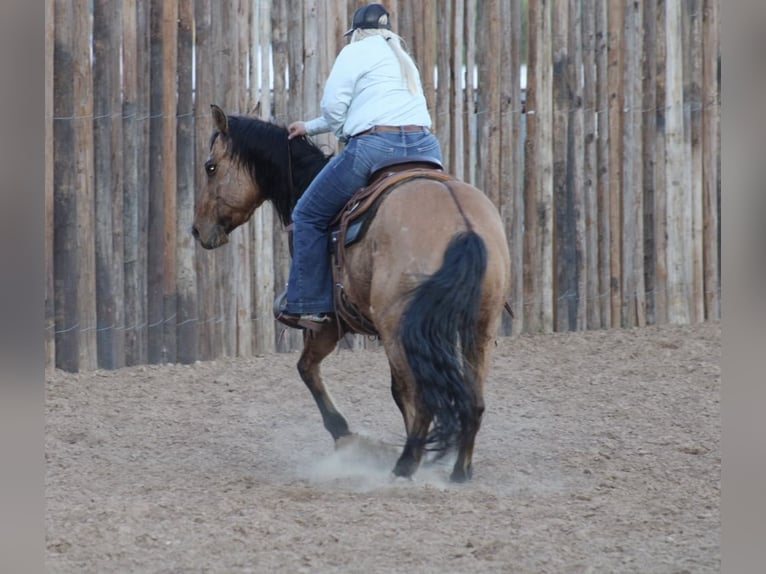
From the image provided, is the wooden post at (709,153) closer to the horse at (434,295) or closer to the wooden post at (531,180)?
the wooden post at (531,180)

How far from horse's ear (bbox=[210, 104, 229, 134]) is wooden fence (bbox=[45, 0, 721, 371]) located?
1690 millimetres

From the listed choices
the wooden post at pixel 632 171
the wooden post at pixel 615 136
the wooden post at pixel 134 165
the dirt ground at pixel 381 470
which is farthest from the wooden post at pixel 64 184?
the wooden post at pixel 632 171

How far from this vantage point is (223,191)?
6293 mm

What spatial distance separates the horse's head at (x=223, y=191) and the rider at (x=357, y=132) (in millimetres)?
755

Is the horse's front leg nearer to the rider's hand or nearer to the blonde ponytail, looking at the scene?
the rider's hand

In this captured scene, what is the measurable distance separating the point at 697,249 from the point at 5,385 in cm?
828

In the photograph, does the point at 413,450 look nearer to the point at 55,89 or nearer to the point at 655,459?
the point at 655,459

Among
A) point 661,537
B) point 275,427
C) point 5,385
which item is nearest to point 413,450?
point 661,537

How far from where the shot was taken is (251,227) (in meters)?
8.04

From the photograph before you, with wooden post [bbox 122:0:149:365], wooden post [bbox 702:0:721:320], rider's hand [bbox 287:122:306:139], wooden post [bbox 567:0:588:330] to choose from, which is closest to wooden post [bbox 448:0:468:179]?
wooden post [bbox 567:0:588:330]

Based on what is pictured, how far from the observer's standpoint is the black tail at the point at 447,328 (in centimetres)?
475

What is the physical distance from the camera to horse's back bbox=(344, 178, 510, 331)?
4.84 metres

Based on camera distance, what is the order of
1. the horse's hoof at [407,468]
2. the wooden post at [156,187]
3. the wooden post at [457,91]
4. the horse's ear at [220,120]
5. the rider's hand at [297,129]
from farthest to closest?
the wooden post at [457,91] < the wooden post at [156,187] < the horse's ear at [220,120] < the rider's hand at [297,129] < the horse's hoof at [407,468]

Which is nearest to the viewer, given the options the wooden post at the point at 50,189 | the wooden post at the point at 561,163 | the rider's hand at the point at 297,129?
the rider's hand at the point at 297,129
